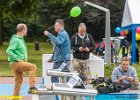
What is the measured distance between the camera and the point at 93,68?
12.7 metres

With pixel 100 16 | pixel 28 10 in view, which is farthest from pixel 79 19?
pixel 28 10

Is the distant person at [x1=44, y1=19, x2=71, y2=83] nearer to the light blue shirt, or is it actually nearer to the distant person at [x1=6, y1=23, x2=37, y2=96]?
the light blue shirt

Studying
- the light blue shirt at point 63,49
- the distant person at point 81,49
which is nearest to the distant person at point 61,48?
the light blue shirt at point 63,49

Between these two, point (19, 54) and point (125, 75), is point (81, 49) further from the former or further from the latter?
point (125, 75)

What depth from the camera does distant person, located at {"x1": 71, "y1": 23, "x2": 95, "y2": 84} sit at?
484 inches

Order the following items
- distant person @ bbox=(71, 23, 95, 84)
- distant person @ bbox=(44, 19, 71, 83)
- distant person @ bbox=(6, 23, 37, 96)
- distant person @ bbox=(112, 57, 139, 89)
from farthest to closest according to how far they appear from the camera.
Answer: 1. distant person @ bbox=(71, 23, 95, 84)
2. distant person @ bbox=(44, 19, 71, 83)
3. distant person @ bbox=(6, 23, 37, 96)
4. distant person @ bbox=(112, 57, 139, 89)

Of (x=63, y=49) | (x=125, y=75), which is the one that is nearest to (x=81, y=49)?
(x=63, y=49)

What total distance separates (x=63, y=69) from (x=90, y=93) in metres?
3.27

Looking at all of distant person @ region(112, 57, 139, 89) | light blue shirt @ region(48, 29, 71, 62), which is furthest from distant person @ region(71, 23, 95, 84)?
distant person @ region(112, 57, 139, 89)

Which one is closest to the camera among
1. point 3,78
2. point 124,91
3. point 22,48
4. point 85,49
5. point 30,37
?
point 124,91

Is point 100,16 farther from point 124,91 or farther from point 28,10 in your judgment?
point 124,91

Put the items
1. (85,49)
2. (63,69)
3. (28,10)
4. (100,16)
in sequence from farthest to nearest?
(100,16)
(28,10)
(85,49)
(63,69)

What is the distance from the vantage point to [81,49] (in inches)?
483

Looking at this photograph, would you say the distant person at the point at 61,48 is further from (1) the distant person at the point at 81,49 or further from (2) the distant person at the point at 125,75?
(2) the distant person at the point at 125,75
